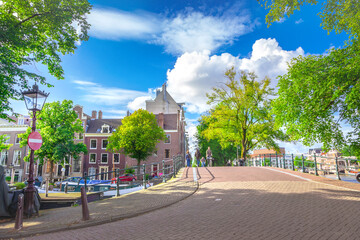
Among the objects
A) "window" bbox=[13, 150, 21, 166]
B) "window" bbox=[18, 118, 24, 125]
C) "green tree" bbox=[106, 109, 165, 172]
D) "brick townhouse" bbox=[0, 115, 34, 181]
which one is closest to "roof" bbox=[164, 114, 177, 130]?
"green tree" bbox=[106, 109, 165, 172]

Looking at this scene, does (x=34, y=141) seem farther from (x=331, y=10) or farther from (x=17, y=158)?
(x=17, y=158)

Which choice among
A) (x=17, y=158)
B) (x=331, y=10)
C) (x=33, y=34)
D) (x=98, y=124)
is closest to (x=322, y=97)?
(x=331, y=10)

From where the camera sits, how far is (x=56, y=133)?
3119 centimetres

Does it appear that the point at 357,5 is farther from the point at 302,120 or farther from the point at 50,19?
the point at 50,19

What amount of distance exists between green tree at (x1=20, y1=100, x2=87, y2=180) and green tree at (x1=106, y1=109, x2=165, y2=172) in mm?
6926

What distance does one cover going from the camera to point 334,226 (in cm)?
519

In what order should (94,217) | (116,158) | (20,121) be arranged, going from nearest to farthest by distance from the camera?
1. (94,217)
2. (116,158)
3. (20,121)

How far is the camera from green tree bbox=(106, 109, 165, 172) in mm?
38281

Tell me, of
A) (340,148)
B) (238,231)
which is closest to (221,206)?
(238,231)

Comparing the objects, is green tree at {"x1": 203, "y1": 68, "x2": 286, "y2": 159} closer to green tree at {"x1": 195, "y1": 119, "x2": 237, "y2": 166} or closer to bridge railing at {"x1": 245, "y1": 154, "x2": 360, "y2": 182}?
bridge railing at {"x1": 245, "y1": 154, "x2": 360, "y2": 182}

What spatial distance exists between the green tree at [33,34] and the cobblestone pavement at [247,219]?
8.12 m

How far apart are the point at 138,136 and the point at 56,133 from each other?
12115 mm

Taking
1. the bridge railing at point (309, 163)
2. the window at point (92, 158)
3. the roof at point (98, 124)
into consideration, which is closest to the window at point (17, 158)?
the roof at point (98, 124)

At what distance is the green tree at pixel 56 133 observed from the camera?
30.8 metres
